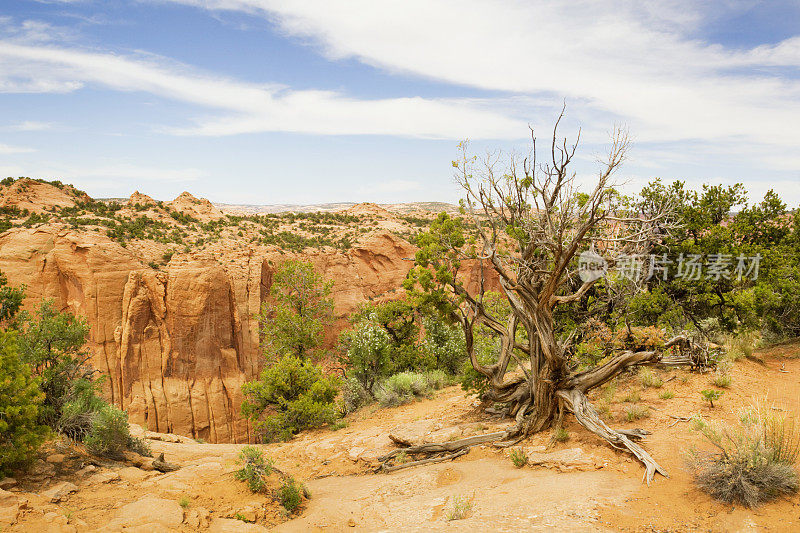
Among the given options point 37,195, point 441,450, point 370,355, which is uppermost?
point 37,195

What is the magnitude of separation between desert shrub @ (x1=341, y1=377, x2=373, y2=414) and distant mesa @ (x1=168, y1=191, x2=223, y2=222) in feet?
77.9

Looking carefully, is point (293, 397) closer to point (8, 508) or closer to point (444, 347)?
point (444, 347)

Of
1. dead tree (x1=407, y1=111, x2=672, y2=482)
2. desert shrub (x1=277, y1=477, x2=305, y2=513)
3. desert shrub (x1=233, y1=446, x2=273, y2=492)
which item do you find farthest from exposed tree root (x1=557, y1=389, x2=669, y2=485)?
desert shrub (x1=233, y1=446, x2=273, y2=492)

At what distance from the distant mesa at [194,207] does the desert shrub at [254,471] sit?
30.5m

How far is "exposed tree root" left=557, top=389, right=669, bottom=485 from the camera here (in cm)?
662

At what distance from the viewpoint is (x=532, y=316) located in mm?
9250

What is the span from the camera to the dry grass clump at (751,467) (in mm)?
5473

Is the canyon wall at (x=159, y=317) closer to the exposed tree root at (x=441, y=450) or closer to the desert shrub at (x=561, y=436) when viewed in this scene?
the exposed tree root at (x=441, y=450)

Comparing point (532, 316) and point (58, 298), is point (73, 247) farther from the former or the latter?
point (532, 316)

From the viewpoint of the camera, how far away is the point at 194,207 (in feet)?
123

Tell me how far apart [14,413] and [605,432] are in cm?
1070

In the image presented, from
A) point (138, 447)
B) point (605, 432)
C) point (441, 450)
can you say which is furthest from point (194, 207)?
point (605, 432)

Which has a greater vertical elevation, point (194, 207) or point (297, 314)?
point (194, 207)

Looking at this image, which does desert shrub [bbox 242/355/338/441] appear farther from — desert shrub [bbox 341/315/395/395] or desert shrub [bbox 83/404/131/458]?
desert shrub [bbox 83/404/131/458]
